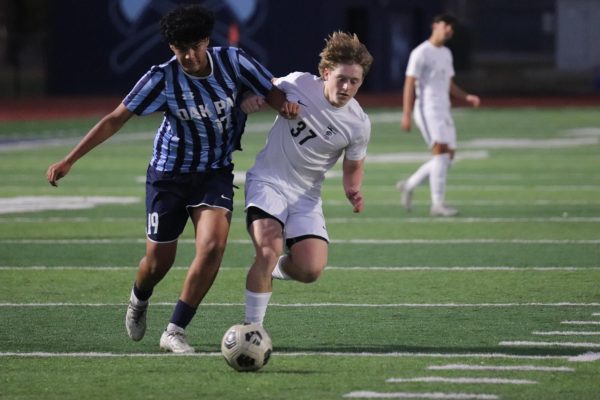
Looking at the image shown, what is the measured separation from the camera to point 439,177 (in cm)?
1539

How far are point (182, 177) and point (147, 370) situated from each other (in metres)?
1.12

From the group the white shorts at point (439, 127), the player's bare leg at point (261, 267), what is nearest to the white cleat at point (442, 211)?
the white shorts at point (439, 127)

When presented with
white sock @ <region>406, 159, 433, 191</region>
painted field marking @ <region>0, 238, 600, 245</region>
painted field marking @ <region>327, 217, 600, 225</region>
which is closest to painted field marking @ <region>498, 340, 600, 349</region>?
painted field marking @ <region>0, 238, 600, 245</region>

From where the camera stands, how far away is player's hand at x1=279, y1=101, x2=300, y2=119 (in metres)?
8.19

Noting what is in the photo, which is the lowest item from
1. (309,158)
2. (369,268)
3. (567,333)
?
(369,268)

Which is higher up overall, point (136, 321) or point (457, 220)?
point (136, 321)

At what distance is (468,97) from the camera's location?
1588 centimetres

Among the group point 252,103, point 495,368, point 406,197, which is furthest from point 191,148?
point 406,197

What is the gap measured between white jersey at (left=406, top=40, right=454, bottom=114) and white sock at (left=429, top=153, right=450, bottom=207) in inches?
20.2

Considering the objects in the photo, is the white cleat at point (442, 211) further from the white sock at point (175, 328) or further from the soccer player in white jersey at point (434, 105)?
the white sock at point (175, 328)

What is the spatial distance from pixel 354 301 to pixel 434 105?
5.91m

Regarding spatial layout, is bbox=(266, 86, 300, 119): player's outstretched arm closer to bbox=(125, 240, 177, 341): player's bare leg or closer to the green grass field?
bbox=(125, 240, 177, 341): player's bare leg

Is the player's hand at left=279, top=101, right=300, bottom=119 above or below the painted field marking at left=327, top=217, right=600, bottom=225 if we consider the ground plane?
above

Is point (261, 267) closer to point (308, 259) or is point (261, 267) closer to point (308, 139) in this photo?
point (308, 259)
